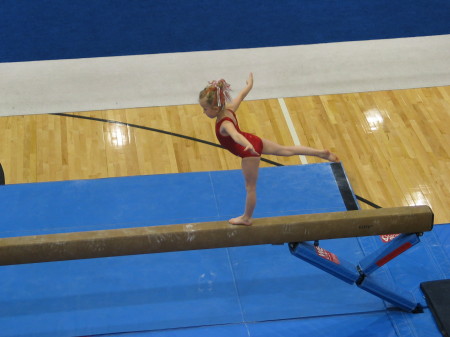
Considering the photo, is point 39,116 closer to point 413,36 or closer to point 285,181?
point 285,181

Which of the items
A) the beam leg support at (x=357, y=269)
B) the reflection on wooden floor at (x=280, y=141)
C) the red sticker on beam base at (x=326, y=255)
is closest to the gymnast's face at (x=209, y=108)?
the beam leg support at (x=357, y=269)

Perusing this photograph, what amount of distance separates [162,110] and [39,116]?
1136 millimetres

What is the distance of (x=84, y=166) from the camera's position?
5656 millimetres

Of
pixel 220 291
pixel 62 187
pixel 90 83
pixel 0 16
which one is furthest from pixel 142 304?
pixel 0 16

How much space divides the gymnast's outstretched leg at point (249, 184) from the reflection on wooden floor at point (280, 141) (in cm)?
191

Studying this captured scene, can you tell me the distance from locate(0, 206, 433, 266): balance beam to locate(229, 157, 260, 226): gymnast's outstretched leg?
40mm

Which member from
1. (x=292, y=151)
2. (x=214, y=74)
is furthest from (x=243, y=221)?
(x=214, y=74)

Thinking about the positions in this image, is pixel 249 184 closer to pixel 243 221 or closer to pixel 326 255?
pixel 243 221

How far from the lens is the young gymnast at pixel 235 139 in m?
3.50

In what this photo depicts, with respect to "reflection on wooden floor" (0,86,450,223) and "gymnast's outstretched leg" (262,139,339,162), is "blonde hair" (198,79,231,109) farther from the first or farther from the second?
"reflection on wooden floor" (0,86,450,223)

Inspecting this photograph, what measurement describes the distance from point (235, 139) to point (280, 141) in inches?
99.1

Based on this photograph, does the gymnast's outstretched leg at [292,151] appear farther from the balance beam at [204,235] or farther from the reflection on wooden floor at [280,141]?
the reflection on wooden floor at [280,141]

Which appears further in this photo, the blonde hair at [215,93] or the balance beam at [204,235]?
the balance beam at [204,235]

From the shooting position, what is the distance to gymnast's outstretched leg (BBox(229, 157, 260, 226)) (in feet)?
12.0
